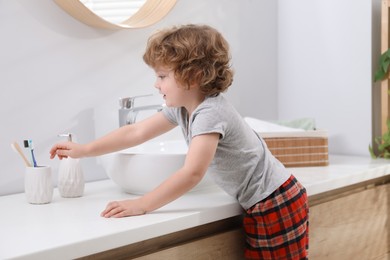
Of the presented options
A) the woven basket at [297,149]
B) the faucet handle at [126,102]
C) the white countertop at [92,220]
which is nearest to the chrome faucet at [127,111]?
the faucet handle at [126,102]

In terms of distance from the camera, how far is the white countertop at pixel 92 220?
1.04 meters

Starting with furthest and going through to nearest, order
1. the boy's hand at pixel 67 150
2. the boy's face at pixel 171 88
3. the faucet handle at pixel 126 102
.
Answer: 1. the faucet handle at pixel 126 102
2. the boy's hand at pixel 67 150
3. the boy's face at pixel 171 88

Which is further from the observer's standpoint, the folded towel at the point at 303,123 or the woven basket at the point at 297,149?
the folded towel at the point at 303,123

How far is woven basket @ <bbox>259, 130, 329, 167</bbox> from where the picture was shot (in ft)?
6.22

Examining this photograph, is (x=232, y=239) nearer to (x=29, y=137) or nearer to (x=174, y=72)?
(x=174, y=72)

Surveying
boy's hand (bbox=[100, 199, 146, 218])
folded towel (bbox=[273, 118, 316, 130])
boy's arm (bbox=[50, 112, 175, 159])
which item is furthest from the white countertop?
folded towel (bbox=[273, 118, 316, 130])

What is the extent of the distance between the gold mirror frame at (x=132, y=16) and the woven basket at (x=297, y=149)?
20.7 inches

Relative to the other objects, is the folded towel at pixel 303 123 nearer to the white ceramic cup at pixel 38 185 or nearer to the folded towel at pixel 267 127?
the folded towel at pixel 267 127

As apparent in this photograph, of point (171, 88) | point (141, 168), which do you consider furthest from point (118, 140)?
point (171, 88)

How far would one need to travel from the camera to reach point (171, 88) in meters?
1.35

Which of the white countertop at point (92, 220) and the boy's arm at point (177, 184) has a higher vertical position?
the boy's arm at point (177, 184)

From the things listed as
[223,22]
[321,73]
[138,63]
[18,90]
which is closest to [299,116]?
[321,73]

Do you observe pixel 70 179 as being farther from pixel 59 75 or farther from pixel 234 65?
pixel 234 65

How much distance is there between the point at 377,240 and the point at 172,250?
0.95 m
